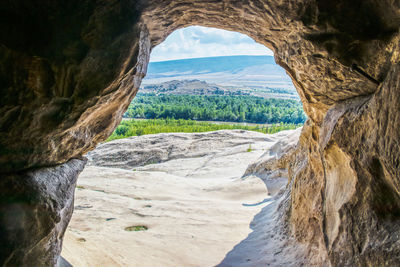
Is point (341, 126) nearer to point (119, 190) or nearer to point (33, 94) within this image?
point (33, 94)

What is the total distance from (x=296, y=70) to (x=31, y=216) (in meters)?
3.75

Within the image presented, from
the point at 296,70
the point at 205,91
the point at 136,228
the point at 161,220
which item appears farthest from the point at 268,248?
the point at 205,91

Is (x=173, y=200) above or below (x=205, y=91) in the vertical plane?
below

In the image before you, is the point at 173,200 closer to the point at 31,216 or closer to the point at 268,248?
the point at 268,248

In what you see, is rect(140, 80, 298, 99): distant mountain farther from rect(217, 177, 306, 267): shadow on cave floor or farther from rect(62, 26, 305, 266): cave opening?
rect(217, 177, 306, 267): shadow on cave floor

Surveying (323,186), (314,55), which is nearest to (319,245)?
(323,186)

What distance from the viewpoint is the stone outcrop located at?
8.46 feet

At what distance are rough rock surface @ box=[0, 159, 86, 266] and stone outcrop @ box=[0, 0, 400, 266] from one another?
0.59ft

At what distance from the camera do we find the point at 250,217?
773 centimetres

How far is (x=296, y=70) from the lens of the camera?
4.10 metres

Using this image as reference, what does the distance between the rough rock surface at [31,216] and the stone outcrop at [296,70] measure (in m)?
0.18

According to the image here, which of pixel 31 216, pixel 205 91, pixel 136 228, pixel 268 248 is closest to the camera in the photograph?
pixel 31 216

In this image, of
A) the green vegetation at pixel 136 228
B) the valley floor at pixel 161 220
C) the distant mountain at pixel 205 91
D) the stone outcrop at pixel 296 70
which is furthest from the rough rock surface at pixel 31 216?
the distant mountain at pixel 205 91

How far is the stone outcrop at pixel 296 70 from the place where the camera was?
2.58m
